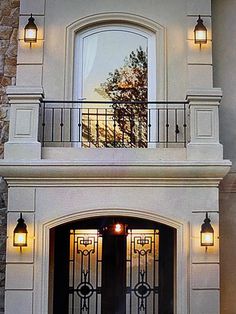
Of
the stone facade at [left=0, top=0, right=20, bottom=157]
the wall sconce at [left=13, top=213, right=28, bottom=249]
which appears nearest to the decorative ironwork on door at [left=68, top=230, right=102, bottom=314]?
the wall sconce at [left=13, top=213, right=28, bottom=249]

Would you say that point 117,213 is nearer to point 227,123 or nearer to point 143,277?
point 143,277

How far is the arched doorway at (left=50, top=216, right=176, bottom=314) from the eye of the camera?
7.42 metres

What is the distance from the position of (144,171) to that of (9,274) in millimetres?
2106

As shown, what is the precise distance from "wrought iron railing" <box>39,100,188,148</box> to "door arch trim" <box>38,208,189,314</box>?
1122 millimetres

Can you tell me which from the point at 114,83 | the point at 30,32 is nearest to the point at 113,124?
the point at 114,83

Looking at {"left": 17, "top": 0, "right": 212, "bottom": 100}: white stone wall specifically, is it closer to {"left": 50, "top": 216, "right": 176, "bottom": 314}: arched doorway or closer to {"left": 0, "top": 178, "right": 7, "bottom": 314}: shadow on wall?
{"left": 0, "top": 178, "right": 7, "bottom": 314}: shadow on wall

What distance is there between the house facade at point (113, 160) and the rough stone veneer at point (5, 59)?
531mm

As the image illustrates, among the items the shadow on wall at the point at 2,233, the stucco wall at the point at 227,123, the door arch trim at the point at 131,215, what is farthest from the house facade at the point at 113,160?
the shadow on wall at the point at 2,233

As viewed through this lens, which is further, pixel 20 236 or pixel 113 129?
pixel 113 129

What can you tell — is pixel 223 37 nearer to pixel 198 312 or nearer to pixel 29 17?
pixel 29 17

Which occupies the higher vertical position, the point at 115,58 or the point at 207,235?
the point at 115,58

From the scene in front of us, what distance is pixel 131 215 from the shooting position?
21.4 ft

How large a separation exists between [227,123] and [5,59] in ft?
11.2

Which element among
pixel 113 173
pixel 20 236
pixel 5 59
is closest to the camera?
pixel 20 236
